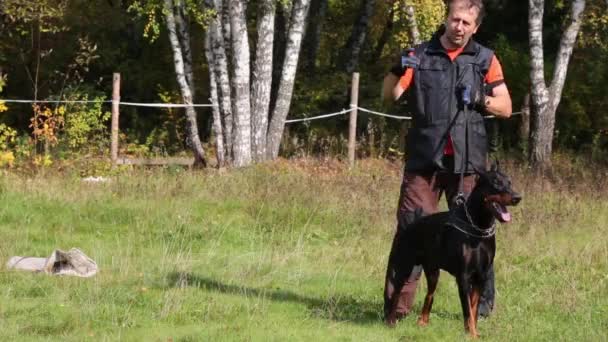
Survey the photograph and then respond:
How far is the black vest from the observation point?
7.52 meters

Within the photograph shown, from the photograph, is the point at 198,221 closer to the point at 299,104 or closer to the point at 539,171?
the point at 539,171

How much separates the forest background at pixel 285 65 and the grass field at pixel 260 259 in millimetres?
4379

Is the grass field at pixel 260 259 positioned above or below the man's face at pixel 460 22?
below

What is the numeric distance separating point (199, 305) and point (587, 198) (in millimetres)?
7148

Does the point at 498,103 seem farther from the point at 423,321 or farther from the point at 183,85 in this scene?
the point at 183,85

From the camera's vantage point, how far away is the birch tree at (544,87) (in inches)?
698

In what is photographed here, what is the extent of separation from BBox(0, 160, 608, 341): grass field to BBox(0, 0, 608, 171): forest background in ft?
14.4

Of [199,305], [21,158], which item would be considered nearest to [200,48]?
[21,158]

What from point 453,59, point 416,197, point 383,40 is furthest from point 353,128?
point 453,59

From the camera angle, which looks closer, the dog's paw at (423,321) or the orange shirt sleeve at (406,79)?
the orange shirt sleeve at (406,79)

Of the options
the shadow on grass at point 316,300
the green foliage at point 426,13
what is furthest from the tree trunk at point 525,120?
the shadow on grass at point 316,300

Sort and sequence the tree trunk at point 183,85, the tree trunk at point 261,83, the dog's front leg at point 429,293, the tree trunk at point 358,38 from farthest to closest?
1. the tree trunk at point 358,38
2. the tree trunk at point 183,85
3. the tree trunk at point 261,83
4. the dog's front leg at point 429,293

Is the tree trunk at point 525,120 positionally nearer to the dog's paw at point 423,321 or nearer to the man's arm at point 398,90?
the dog's paw at point 423,321

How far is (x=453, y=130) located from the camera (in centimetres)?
754
